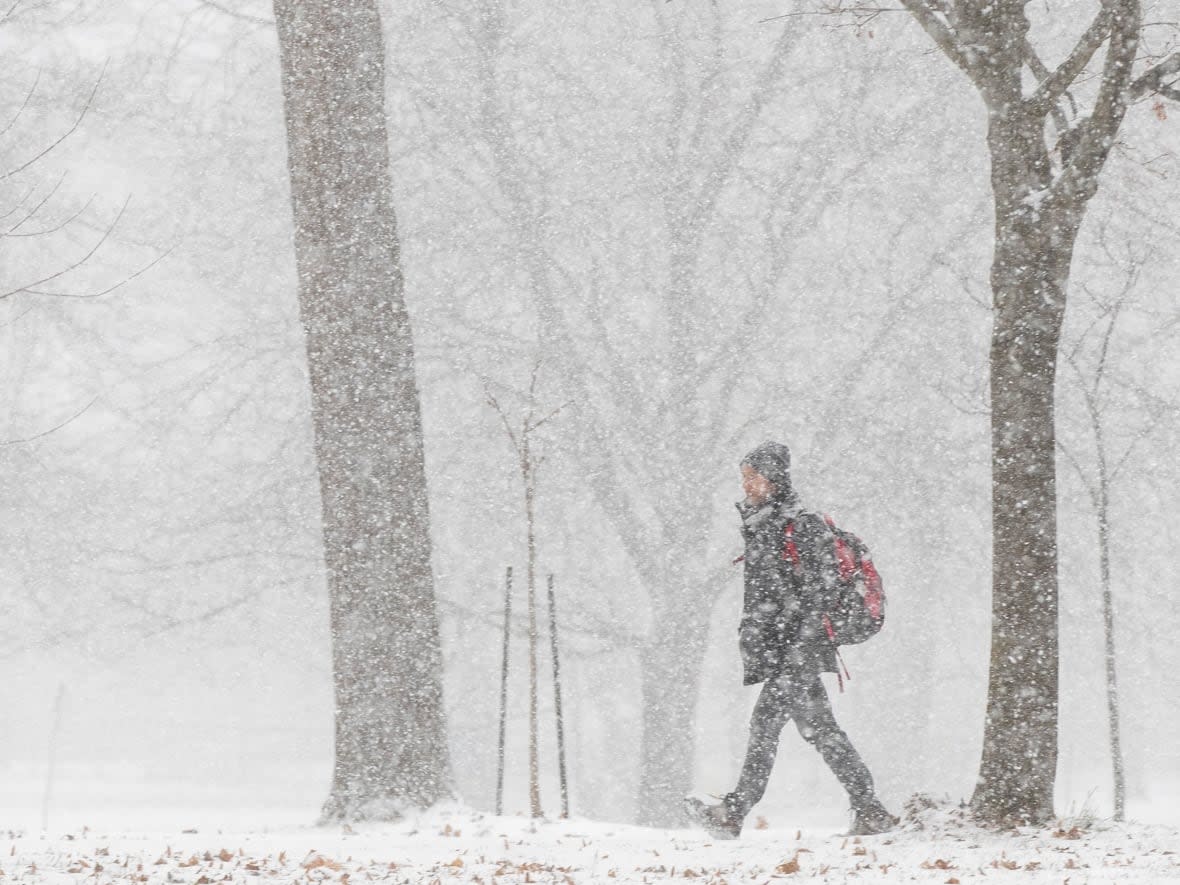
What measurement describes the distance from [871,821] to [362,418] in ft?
10.1

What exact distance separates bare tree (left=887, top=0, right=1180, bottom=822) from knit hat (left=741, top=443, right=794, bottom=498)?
88cm

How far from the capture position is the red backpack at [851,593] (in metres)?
5.51

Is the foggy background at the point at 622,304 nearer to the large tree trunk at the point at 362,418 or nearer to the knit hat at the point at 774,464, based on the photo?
the large tree trunk at the point at 362,418

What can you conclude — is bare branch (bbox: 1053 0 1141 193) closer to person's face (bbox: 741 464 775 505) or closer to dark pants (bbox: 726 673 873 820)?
person's face (bbox: 741 464 775 505)

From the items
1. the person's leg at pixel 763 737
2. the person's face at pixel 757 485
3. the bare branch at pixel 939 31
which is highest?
the bare branch at pixel 939 31

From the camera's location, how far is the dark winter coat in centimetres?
554

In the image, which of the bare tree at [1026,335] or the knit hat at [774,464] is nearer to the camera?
the bare tree at [1026,335]

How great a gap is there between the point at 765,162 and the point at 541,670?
9.34 metres

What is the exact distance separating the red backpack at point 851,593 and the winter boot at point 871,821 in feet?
2.45

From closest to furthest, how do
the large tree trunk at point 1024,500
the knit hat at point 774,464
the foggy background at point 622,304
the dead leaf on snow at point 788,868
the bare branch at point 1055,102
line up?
the dead leaf on snow at point 788,868
the large tree trunk at point 1024,500
the knit hat at point 774,464
the bare branch at point 1055,102
the foggy background at point 622,304

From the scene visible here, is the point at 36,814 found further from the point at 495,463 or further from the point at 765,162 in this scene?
the point at 765,162

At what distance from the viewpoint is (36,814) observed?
17.1 metres

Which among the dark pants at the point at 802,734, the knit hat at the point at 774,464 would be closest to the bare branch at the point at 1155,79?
the knit hat at the point at 774,464

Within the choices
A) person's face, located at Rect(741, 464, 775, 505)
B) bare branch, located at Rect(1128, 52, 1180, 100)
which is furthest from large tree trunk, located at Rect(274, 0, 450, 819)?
bare branch, located at Rect(1128, 52, 1180, 100)
